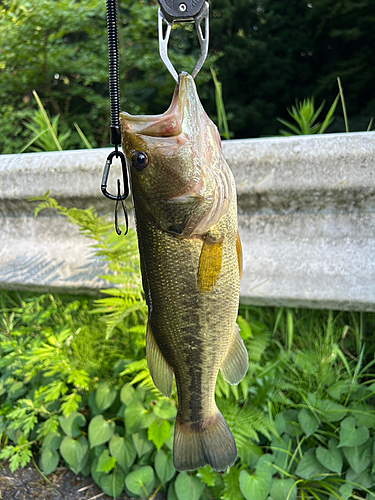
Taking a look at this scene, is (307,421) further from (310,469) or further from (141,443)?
(141,443)

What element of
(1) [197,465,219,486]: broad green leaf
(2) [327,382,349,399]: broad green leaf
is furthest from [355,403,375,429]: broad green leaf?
(1) [197,465,219,486]: broad green leaf

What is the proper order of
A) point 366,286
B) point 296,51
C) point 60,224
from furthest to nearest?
point 296,51 < point 60,224 < point 366,286

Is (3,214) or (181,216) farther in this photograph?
(3,214)

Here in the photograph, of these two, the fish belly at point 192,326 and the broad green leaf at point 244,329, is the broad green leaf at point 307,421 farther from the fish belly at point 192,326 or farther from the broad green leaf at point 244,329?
the fish belly at point 192,326

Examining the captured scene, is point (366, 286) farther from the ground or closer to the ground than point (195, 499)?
farther from the ground

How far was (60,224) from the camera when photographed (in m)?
2.15

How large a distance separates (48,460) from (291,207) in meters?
1.80

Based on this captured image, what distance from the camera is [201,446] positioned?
1.14 metres

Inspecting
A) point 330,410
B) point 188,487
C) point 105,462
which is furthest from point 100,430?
A: point 330,410

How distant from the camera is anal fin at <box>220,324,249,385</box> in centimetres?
117

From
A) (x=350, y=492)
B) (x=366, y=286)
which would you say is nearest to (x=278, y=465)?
(x=350, y=492)

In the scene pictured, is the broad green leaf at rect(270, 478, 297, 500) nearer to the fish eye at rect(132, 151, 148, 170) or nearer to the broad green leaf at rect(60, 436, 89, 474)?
the broad green leaf at rect(60, 436, 89, 474)

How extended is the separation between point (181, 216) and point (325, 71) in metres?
5.38

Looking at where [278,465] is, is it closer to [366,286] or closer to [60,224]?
[366,286]
